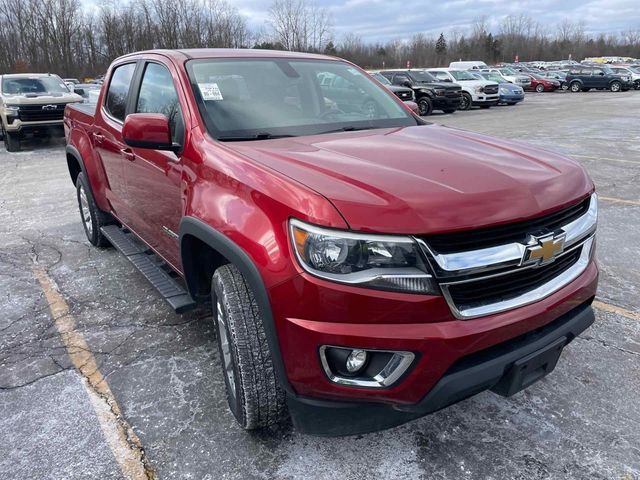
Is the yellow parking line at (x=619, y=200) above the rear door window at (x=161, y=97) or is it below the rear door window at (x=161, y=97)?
below

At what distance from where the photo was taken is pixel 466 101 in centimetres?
2191

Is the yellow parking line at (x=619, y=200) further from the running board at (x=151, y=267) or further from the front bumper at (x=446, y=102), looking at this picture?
the front bumper at (x=446, y=102)

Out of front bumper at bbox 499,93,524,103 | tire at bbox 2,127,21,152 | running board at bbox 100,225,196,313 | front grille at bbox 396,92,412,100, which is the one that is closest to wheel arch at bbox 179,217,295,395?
running board at bbox 100,225,196,313

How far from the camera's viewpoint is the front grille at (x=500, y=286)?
6.27 ft

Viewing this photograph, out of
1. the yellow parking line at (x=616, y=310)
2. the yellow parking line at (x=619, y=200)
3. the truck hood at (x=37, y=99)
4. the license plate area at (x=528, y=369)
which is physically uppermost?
the truck hood at (x=37, y=99)

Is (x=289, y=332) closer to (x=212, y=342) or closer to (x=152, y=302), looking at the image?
(x=212, y=342)

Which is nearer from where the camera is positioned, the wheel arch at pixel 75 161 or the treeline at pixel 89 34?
the wheel arch at pixel 75 161

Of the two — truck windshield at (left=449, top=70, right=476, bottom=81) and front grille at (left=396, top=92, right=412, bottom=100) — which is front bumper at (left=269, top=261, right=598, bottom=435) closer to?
front grille at (left=396, top=92, right=412, bottom=100)

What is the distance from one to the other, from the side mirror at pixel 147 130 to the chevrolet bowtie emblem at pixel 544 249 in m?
1.87

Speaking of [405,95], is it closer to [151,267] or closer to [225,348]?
[151,267]

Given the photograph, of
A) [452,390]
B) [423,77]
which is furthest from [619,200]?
[423,77]

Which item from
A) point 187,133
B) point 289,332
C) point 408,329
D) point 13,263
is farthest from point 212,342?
point 13,263

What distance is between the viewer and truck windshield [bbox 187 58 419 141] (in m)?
2.81

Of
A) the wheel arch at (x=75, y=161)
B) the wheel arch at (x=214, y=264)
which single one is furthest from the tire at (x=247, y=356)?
the wheel arch at (x=75, y=161)
